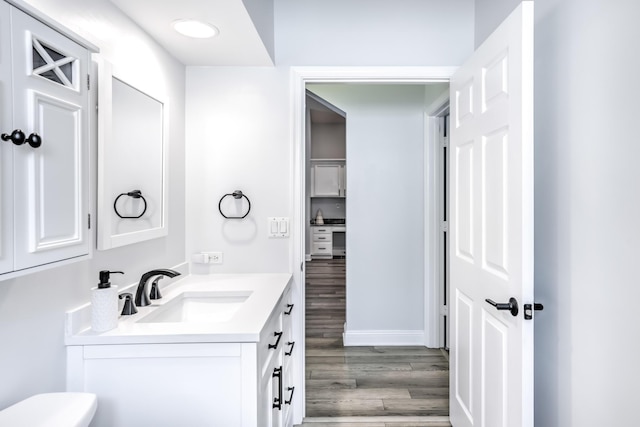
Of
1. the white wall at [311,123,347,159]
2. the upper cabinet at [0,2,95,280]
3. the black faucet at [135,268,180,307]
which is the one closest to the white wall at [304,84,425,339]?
the black faucet at [135,268,180,307]

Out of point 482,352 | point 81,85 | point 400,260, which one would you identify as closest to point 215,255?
point 81,85

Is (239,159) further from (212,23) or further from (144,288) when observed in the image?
(144,288)

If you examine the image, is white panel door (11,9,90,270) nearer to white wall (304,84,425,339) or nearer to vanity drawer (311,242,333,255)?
white wall (304,84,425,339)

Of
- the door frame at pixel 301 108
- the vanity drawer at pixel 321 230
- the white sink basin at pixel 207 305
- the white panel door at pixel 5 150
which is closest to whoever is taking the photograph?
the white panel door at pixel 5 150

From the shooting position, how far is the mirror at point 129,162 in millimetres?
1413

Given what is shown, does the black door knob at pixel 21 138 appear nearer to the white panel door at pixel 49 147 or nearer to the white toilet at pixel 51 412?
the white panel door at pixel 49 147

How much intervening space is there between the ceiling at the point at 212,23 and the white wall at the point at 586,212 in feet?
4.04

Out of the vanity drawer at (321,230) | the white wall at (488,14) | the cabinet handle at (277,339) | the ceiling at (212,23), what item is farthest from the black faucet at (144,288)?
the vanity drawer at (321,230)

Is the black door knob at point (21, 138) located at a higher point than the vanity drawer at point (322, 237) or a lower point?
higher

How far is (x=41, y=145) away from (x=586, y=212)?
160 cm

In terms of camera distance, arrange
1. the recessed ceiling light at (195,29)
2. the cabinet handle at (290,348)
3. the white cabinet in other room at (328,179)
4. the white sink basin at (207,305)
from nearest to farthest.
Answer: the recessed ceiling light at (195,29), the white sink basin at (207,305), the cabinet handle at (290,348), the white cabinet in other room at (328,179)

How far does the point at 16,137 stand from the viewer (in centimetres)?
86

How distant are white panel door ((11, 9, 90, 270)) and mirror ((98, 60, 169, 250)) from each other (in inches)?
12.3

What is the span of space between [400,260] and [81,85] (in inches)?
110
